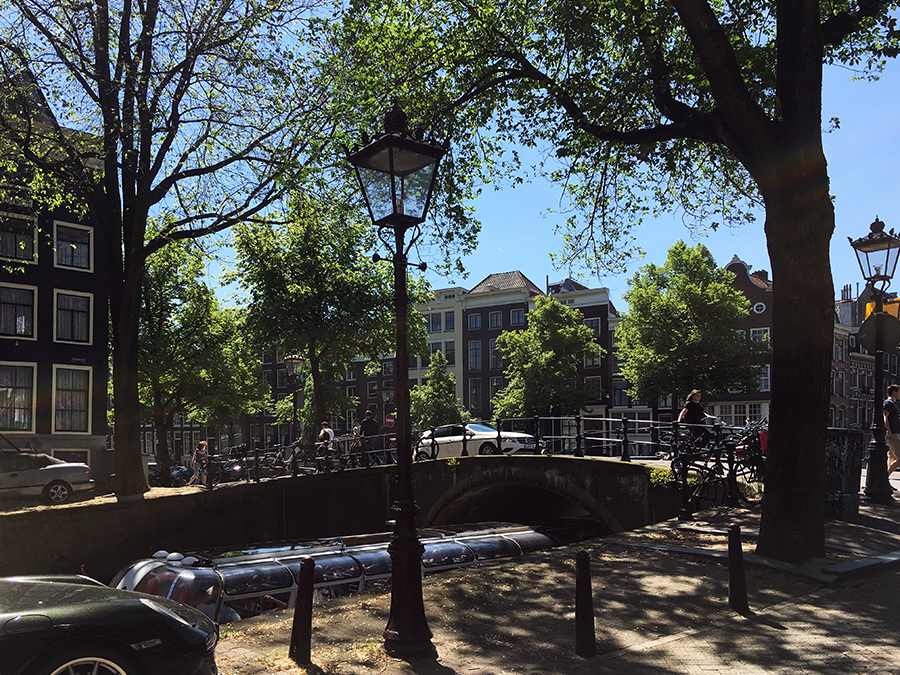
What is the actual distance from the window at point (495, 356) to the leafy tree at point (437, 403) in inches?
199

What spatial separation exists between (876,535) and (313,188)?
13.0m

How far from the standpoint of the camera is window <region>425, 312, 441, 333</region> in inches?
2452

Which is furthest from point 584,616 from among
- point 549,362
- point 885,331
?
point 549,362

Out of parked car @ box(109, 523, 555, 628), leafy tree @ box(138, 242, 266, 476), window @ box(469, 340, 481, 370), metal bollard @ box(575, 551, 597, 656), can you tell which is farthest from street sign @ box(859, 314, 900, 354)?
window @ box(469, 340, 481, 370)

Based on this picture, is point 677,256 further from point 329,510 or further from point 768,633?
point 768,633

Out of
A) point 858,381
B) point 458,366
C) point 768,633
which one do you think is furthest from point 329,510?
point 858,381

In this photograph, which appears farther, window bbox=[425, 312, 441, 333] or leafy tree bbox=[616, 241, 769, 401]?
window bbox=[425, 312, 441, 333]

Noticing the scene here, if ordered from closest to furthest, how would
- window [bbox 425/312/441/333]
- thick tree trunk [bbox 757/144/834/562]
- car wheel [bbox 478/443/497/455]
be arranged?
1. thick tree trunk [bbox 757/144/834/562]
2. car wheel [bbox 478/443/497/455]
3. window [bbox 425/312/441/333]

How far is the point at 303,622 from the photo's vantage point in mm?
6082

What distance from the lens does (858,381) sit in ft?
192

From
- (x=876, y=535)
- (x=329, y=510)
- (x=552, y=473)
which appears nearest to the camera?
(x=876, y=535)

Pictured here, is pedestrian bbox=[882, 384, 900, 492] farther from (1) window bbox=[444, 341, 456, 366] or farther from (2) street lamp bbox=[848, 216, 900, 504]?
(1) window bbox=[444, 341, 456, 366]

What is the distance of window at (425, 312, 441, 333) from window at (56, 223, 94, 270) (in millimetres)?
33081

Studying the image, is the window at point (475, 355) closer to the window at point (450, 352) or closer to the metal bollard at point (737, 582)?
the window at point (450, 352)
